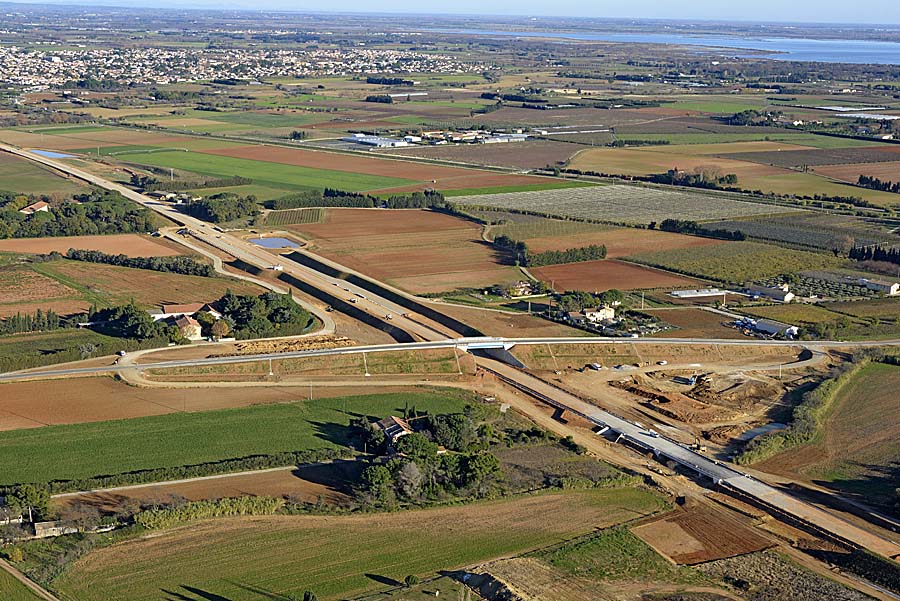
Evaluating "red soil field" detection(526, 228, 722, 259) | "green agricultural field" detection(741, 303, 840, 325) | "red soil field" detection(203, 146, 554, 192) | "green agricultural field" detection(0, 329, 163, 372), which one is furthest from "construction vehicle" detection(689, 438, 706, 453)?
"red soil field" detection(203, 146, 554, 192)

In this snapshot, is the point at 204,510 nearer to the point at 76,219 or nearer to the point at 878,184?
the point at 76,219

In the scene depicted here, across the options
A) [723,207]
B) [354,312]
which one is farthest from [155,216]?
[723,207]

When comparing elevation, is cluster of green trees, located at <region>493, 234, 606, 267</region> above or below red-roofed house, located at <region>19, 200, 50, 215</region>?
above

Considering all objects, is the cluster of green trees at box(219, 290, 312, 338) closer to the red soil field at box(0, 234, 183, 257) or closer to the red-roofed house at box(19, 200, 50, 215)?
the red soil field at box(0, 234, 183, 257)

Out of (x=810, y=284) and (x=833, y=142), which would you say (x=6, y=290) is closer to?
(x=810, y=284)

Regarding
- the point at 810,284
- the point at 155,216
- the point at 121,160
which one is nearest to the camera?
the point at 810,284

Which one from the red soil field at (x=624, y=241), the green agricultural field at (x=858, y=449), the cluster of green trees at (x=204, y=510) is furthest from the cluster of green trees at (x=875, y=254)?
the cluster of green trees at (x=204, y=510)
